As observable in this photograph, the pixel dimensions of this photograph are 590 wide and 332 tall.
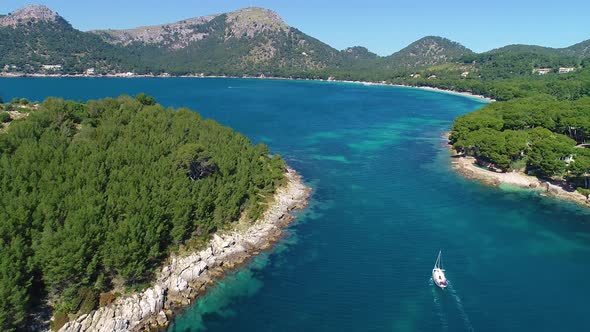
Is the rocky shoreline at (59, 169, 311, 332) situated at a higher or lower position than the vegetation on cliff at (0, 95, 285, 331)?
lower

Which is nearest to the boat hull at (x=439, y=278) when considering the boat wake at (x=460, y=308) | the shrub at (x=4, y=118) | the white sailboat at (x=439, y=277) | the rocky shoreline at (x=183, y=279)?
the white sailboat at (x=439, y=277)

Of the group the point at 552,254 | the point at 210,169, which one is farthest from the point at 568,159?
the point at 210,169

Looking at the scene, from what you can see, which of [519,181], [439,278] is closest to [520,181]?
[519,181]

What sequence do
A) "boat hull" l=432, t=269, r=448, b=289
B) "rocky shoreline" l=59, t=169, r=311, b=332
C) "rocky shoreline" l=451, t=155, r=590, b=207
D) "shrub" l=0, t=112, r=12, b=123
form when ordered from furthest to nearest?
1. "rocky shoreline" l=451, t=155, r=590, b=207
2. "shrub" l=0, t=112, r=12, b=123
3. "boat hull" l=432, t=269, r=448, b=289
4. "rocky shoreline" l=59, t=169, r=311, b=332

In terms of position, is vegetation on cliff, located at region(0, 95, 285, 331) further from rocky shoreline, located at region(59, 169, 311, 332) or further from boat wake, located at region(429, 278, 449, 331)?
boat wake, located at region(429, 278, 449, 331)

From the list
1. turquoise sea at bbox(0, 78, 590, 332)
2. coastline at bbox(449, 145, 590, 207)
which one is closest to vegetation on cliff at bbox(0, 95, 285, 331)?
turquoise sea at bbox(0, 78, 590, 332)

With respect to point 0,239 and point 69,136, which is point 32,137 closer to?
point 69,136

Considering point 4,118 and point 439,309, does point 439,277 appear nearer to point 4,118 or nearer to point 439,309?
point 439,309
